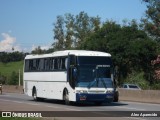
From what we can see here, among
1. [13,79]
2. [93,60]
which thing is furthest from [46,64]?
[13,79]

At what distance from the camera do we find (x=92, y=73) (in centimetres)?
2934

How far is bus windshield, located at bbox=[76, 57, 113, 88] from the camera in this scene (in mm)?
29344

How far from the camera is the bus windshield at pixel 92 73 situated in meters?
29.3

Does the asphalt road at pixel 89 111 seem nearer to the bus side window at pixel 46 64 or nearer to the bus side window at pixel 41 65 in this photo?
the bus side window at pixel 46 64

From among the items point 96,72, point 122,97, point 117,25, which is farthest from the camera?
point 117,25

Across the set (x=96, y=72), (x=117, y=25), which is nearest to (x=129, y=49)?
(x=117, y=25)

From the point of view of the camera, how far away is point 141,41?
53.5 metres

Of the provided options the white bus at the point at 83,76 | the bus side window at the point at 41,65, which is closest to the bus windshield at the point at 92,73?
the white bus at the point at 83,76

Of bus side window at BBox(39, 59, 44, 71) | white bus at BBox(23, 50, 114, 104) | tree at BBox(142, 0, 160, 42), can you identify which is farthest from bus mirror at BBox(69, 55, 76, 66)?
tree at BBox(142, 0, 160, 42)

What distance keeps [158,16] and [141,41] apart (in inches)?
403

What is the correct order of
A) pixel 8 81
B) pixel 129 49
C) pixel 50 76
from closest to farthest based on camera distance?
pixel 50 76, pixel 129 49, pixel 8 81

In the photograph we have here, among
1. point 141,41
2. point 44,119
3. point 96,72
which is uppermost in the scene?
point 141,41

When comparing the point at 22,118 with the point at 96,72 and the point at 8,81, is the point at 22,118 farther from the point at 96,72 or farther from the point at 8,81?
the point at 8,81

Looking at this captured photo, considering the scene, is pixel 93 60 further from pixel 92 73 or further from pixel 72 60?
pixel 72 60
